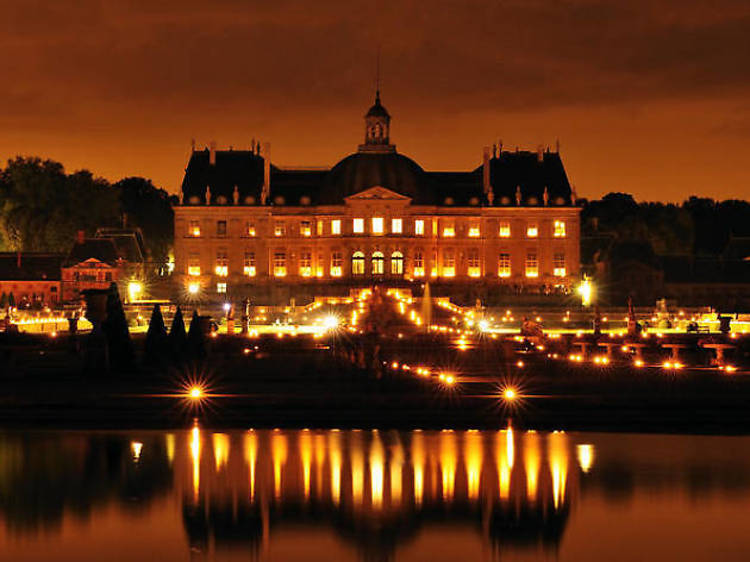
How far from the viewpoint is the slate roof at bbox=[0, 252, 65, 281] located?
384 feet

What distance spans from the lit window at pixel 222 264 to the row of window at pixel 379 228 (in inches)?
69.6

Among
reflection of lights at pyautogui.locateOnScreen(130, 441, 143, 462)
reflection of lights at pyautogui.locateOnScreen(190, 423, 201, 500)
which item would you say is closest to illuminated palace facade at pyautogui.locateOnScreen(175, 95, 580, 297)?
reflection of lights at pyautogui.locateOnScreen(190, 423, 201, 500)

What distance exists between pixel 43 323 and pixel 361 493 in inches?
2428

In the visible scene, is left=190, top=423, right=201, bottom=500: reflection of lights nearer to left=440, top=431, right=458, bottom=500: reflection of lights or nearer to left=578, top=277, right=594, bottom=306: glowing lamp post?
left=440, top=431, right=458, bottom=500: reflection of lights

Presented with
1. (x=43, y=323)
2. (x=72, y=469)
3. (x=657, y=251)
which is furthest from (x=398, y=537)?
(x=657, y=251)

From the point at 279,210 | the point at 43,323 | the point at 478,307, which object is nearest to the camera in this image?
the point at 43,323

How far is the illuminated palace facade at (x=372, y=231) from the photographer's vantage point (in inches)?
4719

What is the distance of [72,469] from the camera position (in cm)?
2714

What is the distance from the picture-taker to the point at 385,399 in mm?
34844

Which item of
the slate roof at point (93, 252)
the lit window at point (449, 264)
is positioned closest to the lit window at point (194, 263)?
the slate roof at point (93, 252)

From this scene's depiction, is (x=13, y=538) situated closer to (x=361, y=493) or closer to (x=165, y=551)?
(x=165, y=551)

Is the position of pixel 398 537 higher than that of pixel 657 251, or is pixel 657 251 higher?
pixel 657 251

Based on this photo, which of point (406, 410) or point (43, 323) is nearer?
point (406, 410)

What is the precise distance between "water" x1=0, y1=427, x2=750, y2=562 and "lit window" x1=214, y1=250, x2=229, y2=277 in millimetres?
89410
